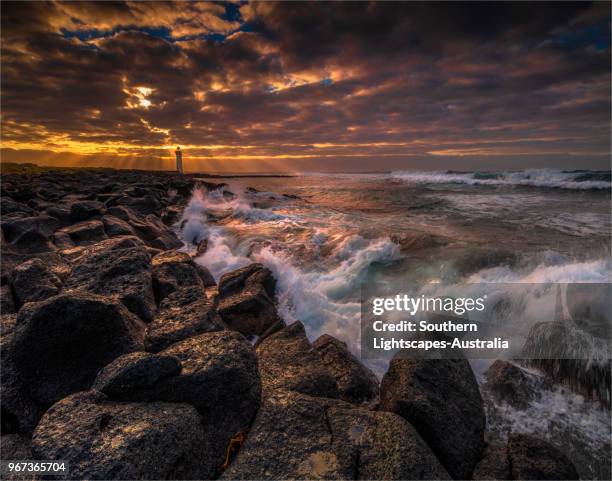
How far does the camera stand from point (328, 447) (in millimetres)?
2479

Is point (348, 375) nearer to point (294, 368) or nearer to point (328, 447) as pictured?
point (294, 368)

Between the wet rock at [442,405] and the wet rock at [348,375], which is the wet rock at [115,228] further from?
the wet rock at [442,405]

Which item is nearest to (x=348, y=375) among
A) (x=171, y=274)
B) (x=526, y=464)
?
(x=526, y=464)

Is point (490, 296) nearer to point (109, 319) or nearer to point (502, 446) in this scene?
point (502, 446)

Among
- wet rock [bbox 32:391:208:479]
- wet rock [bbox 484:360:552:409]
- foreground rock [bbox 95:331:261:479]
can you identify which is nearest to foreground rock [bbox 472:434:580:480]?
wet rock [bbox 484:360:552:409]

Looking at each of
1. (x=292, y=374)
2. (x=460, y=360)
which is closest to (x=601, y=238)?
(x=460, y=360)

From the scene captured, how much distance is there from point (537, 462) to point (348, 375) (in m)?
1.90

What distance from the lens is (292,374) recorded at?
11.2 ft

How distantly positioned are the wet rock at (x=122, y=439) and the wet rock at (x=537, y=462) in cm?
274

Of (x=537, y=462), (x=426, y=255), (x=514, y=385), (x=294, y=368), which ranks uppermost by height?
(x=294, y=368)

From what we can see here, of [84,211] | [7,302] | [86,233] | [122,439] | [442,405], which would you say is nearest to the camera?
[122,439]

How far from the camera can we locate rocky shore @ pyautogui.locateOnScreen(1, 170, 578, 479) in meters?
2.22

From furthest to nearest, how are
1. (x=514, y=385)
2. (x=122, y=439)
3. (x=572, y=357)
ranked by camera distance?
1. (x=572, y=357)
2. (x=514, y=385)
3. (x=122, y=439)

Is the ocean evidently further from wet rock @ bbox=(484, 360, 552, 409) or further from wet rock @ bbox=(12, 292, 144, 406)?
wet rock @ bbox=(12, 292, 144, 406)
